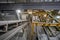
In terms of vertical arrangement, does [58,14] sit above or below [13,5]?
below

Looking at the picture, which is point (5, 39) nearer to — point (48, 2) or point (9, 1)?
point (9, 1)

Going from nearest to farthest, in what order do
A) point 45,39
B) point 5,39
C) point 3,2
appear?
point 5,39
point 3,2
point 45,39

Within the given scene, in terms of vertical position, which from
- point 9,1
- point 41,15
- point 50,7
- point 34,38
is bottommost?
point 34,38

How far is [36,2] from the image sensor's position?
234cm

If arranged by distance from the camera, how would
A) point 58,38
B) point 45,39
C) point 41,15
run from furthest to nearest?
point 41,15, point 45,39, point 58,38

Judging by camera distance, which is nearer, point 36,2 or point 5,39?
point 5,39

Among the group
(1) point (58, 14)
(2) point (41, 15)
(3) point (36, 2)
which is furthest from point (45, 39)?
(3) point (36, 2)

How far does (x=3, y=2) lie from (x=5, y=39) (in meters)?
0.77

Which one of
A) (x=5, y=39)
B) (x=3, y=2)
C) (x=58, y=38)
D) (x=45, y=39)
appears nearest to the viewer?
(x=5, y=39)

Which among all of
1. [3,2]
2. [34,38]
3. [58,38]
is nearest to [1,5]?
[3,2]

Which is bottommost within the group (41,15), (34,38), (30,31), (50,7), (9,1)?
(34,38)

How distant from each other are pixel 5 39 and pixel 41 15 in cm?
550

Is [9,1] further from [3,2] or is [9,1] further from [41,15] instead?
[41,15]

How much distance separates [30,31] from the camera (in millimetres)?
5480
